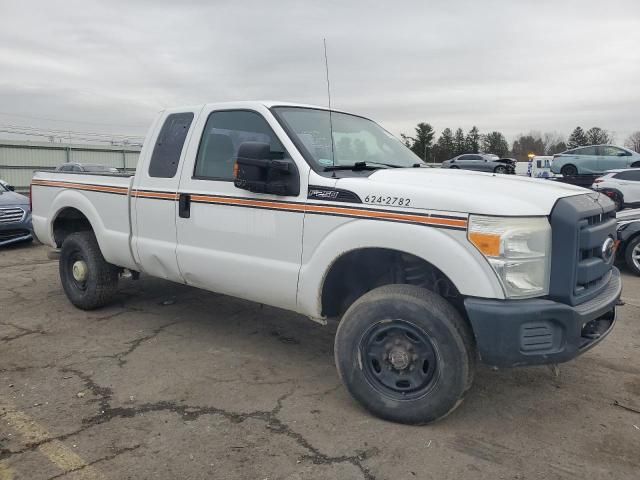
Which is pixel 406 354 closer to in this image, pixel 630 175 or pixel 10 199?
pixel 10 199

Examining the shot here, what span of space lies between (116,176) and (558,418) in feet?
13.8

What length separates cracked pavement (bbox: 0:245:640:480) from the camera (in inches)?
113

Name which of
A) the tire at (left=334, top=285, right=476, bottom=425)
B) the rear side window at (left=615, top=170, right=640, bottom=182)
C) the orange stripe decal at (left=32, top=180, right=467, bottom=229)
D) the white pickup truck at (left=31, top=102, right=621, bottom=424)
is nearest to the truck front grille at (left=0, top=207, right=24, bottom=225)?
the orange stripe decal at (left=32, top=180, right=467, bottom=229)

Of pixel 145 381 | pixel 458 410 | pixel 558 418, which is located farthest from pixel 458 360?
pixel 145 381

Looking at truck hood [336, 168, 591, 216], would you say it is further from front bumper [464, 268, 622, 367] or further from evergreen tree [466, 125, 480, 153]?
evergreen tree [466, 125, 480, 153]

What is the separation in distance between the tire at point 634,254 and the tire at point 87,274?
7508mm

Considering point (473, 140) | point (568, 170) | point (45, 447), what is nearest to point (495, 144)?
point (473, 140)

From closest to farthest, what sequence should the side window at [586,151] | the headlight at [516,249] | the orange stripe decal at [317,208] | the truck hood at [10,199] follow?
the headlight at [516,249] < the orange stripe decal at [317,208] < the truck hood at [10,199] < the side window at [586,151]

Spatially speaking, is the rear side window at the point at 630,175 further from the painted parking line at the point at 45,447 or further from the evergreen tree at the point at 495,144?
the evergreen tree at the point at 495,144

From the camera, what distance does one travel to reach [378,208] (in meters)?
3.28

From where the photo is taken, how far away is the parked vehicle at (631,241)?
328 inches

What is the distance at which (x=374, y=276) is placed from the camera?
3.84 meters

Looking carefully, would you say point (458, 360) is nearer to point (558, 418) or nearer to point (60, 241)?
point (558, 418)

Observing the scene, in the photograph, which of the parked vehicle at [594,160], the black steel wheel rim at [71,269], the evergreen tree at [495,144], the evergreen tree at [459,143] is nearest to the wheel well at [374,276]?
the black steel wheel rim at [71,269]
